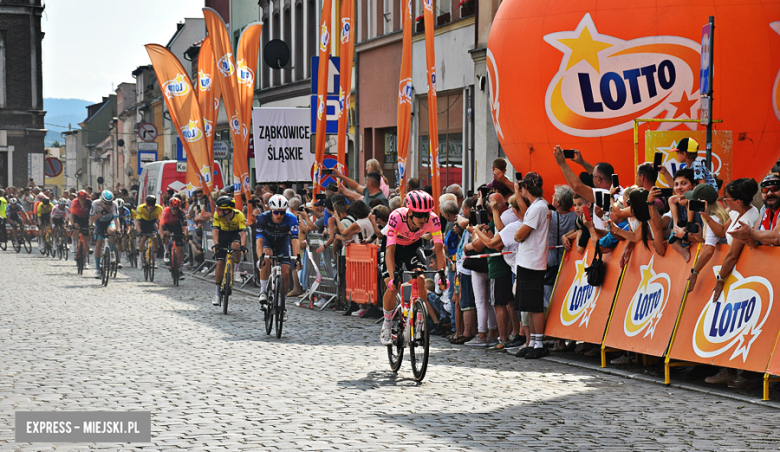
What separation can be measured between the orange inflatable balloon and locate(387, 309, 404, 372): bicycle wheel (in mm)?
3915

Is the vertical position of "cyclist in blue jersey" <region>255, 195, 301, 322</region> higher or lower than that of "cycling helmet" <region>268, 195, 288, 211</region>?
lower

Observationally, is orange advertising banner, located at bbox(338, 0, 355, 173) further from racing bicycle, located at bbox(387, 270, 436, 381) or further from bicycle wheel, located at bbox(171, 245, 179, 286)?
racing bicycle, located at bbox(387, 270, 436, 381)

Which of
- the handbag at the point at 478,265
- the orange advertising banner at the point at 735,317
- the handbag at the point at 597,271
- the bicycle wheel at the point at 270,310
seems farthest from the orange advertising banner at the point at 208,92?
the orange advertising banner at the point at 735,317

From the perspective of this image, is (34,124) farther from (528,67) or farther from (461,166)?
(528,67)

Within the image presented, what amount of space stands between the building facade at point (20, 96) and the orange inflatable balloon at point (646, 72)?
Result: 5229 cm

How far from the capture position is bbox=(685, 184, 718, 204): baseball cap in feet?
32.0

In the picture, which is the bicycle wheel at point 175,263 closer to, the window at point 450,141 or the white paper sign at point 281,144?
the white paper sign at point 281,144

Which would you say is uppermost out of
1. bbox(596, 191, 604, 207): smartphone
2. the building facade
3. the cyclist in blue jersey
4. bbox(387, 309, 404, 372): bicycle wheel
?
the building facade

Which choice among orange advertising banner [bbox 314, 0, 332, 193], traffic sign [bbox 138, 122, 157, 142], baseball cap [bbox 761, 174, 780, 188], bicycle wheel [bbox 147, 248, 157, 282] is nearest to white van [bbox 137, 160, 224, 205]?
traffic sign [bbox 138, 122, 157, 142]

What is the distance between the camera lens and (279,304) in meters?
13.5

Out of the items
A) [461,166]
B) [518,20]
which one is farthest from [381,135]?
[518,20]

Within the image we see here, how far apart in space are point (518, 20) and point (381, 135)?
55.0ft

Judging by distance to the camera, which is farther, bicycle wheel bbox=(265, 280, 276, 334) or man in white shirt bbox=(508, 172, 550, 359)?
bicycle wheel bbox=(265, 280, 276, 334)

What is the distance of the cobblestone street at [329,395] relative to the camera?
7.32 meters
